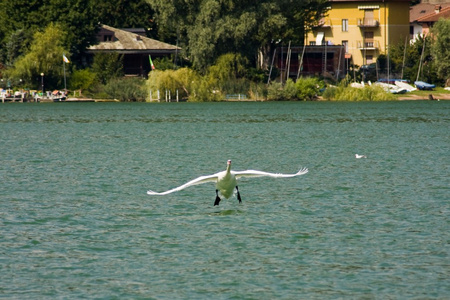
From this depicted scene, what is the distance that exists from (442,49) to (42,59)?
137 feet

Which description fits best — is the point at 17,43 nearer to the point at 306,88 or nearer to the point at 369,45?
the point at 306,88

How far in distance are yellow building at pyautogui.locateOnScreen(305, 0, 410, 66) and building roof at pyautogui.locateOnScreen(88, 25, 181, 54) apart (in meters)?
20.6

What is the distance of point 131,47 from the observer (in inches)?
4190

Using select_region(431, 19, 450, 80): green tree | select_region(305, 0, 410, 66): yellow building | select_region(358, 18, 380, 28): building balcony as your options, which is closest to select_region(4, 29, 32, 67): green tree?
select_region(305, 0, 410, 66): yellow building

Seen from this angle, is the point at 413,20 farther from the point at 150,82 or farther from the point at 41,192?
the point at 41,192

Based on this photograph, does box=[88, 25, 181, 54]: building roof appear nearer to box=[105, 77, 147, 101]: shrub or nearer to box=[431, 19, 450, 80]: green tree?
box=[105, 77, 147, 101]: shrub

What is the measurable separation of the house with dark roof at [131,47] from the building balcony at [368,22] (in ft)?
82.7

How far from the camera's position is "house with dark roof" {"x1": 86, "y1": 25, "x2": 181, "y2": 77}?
351 ft

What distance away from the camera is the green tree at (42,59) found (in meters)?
93.1

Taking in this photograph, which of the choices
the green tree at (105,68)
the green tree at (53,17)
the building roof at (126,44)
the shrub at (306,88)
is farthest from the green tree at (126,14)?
the shrub at (306,88)

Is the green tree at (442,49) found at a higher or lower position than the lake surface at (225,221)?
higher

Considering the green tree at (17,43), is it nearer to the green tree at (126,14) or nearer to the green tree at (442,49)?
the green tree at (126,14)

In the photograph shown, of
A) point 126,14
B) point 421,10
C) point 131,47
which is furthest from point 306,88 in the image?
point 421,10

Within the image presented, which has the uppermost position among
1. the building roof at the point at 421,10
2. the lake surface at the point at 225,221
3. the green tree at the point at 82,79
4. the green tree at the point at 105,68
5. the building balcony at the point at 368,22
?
the building roof at the point at 421,10
